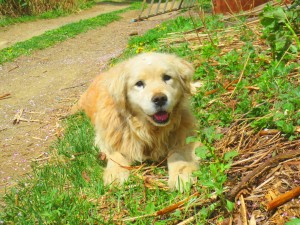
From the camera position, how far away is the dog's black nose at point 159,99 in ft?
10.2

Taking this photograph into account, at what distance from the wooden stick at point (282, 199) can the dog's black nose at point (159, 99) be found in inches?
50.7

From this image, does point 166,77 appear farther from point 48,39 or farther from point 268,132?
point 48,39

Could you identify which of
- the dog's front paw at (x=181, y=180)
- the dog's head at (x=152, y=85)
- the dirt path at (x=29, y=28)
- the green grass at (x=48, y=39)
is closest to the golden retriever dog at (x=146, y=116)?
the dog's head at (x=152, y=85)

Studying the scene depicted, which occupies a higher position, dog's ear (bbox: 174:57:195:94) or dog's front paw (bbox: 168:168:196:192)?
dog's ear (bbox: 174:57:195:94)

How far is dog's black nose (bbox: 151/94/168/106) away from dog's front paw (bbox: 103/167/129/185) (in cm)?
66

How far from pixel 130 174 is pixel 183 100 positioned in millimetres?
896

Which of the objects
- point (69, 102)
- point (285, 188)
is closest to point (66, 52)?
point (69, 102)

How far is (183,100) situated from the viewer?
3.64 m

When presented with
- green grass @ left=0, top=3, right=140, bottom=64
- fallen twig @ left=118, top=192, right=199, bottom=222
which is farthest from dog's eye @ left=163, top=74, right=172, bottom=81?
green grass @ left=0, top=3, right=140, bottom=64

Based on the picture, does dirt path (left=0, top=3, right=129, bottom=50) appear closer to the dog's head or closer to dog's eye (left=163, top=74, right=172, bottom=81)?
the dog's head

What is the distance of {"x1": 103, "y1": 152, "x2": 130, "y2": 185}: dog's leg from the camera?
3.14 metres

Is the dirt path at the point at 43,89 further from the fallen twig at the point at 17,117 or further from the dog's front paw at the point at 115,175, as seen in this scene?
the dog's front paw at the point at 115,175

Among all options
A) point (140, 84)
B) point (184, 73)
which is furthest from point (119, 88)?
point (184, 73)

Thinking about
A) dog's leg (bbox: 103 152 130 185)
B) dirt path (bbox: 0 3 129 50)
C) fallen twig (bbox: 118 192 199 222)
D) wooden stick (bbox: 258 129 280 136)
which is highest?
wooden stick (bbox: 258 129 280 136)
